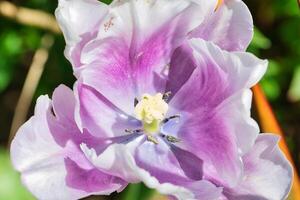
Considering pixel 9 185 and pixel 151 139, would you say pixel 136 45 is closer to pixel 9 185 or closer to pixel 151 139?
pixel 151 139

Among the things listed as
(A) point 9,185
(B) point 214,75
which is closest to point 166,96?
(B) point 214,75

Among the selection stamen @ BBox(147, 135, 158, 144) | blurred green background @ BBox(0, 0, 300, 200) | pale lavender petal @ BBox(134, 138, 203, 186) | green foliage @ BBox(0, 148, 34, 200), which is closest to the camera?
pale lavender petal @ BBox(134, 138, 203, 186)

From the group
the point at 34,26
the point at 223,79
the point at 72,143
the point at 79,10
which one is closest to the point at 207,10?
the point at 223,79

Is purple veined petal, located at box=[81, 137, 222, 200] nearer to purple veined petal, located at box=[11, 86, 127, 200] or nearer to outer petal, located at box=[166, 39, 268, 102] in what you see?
purple veined petal, located at box=[11, 86, 127, 200]

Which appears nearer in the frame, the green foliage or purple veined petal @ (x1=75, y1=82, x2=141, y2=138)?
purple veined petal @ (x1=75, y1=82, x2=141, y2=138)

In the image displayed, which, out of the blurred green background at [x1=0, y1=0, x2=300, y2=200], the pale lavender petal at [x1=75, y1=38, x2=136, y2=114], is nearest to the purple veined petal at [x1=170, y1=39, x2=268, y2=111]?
the pale lavender petal at [x1=75, y1=38, x2=136, y2=114]

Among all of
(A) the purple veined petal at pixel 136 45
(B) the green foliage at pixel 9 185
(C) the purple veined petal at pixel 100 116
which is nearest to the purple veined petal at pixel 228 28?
(A) the purple veined petal at pixel 136 45
